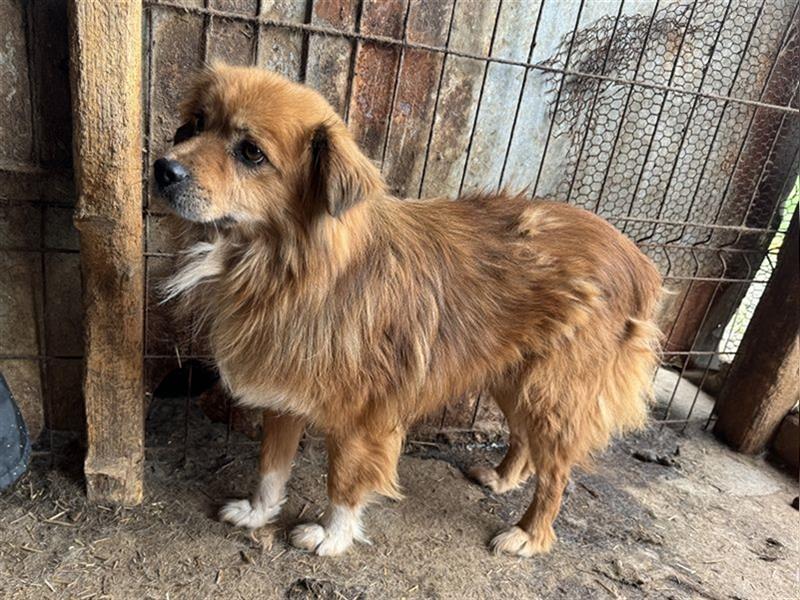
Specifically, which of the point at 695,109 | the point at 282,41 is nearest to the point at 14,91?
the point at 282,41

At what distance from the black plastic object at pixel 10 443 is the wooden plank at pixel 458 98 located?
1996 millimetres

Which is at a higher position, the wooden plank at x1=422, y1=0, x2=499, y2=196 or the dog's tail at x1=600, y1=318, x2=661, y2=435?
the wooden plank at x1=422, y1=0, x2=499, y2=196

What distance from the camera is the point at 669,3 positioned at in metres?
3.14

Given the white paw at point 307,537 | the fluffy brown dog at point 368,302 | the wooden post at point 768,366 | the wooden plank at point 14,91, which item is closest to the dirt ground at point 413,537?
the white paw at point 307,537

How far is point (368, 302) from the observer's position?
2246mm

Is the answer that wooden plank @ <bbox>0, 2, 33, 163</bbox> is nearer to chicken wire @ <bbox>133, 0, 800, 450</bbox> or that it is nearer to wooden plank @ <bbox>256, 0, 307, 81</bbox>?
chicken wire @ <bbox>133, 0, 800, 450</bbox>

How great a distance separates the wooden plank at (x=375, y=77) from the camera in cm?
267

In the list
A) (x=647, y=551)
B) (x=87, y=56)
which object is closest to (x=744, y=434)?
(x=647, y=551)

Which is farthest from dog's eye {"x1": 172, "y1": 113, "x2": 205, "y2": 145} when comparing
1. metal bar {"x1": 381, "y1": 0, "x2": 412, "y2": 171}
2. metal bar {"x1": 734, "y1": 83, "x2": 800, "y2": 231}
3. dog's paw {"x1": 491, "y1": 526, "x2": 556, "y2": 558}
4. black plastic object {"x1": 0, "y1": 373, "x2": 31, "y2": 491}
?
metal bar {"x1": 734, "y1": 83, "x2": 800, "y2": 231}

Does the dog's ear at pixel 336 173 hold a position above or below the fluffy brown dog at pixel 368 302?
above

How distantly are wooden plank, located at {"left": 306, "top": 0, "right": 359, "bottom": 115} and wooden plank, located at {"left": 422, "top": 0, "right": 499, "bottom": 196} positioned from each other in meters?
0.46

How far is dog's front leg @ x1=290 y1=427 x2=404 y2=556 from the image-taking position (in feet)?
8.16

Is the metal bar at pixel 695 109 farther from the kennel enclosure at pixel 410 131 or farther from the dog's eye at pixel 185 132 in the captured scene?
the dog's eye at pixel 185 132

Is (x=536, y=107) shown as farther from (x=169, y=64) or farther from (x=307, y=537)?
(x=307, y=537)
